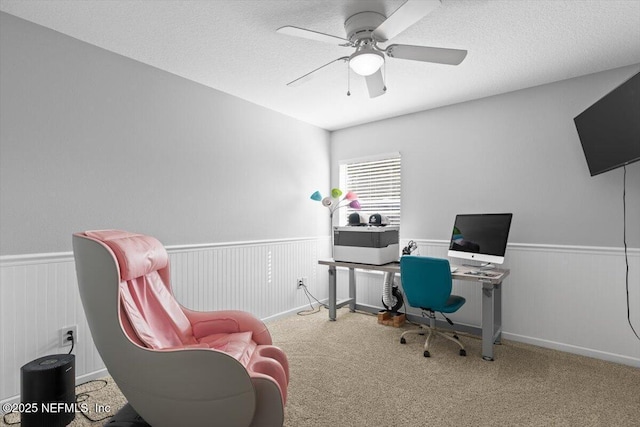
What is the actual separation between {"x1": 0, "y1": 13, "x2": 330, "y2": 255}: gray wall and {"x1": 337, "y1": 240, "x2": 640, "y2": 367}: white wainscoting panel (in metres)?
2.55

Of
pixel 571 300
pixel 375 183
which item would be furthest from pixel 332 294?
pixel 571 300

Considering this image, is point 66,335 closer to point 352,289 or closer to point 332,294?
point 332,294

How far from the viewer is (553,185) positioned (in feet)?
9.98

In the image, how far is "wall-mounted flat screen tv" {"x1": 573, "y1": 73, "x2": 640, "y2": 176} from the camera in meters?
2.10

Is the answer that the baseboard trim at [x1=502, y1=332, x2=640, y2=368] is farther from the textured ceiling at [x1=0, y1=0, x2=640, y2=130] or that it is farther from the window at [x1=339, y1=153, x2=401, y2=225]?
the textured ceiling at [x1=0, y1=0, x2=640, y2=130]

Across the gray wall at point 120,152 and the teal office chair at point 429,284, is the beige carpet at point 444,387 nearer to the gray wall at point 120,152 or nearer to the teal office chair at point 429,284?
the teal office chair at point 429,284

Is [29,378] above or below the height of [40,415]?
above

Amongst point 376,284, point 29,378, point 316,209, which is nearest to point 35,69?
point 29,378

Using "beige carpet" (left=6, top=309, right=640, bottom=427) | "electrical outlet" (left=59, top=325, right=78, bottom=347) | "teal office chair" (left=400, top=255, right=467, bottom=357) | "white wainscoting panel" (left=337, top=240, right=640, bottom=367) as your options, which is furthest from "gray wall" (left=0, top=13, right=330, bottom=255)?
"white wainscoting panel" (left=337, top=240, right=640, bottom=367)

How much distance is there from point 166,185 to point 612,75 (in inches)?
155

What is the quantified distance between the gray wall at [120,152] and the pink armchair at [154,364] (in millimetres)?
829

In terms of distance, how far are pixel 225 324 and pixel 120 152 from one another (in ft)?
5.29

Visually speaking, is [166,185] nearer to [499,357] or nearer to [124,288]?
[124,288]

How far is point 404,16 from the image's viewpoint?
1695 mm
